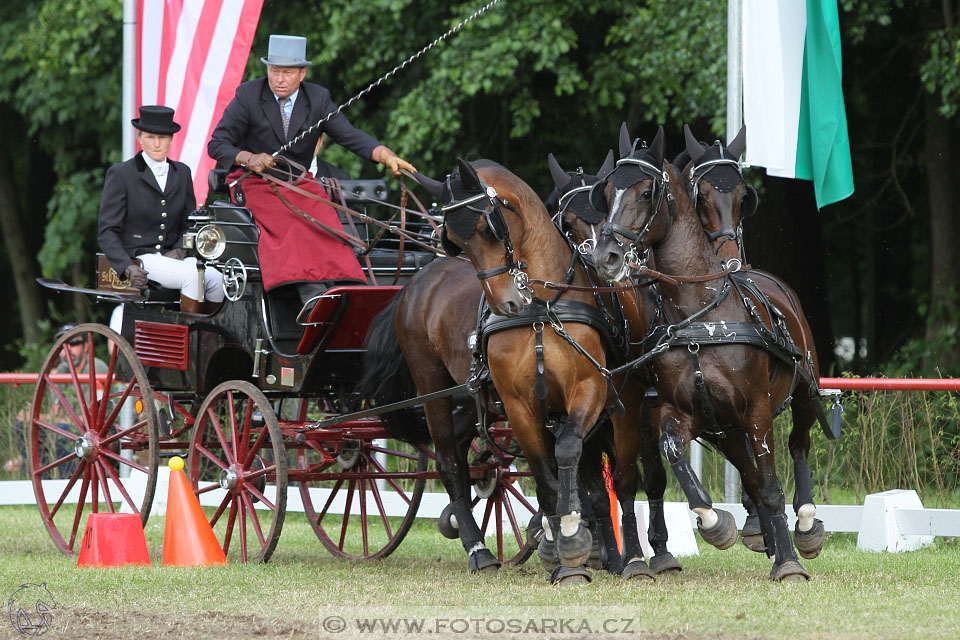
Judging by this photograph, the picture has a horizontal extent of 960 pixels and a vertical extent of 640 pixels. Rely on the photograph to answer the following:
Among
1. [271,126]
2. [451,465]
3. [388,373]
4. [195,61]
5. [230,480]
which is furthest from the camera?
[195,61]

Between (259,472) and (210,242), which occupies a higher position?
(210,242)

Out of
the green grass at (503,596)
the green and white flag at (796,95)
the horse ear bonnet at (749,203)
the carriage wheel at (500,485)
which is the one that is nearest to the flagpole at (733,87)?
the green and white flag at (796,95)

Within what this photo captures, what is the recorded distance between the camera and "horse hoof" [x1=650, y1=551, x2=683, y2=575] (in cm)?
664

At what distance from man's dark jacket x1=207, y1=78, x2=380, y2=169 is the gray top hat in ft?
0.52

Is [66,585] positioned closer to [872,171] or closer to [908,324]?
[872,171]

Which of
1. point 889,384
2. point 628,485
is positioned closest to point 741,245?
point 628,485

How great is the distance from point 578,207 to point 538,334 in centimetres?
77

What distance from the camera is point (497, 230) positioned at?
6.12 m

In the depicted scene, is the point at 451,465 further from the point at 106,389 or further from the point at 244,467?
the point at 106,389

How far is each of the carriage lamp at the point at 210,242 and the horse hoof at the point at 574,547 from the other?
2788 mm

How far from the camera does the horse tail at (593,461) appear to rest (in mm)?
6715

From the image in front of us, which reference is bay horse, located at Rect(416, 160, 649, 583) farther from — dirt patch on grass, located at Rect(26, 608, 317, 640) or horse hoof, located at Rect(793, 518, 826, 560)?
dirt patch on grass, located at Rect(26, 608, 317, 640)

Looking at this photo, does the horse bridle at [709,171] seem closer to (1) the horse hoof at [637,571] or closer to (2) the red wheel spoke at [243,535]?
(1) the horse hoof at [637,571]

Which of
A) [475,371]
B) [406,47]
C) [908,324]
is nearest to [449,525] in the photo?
[475,371]
